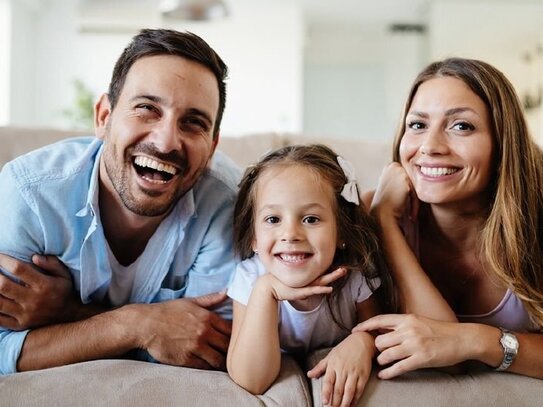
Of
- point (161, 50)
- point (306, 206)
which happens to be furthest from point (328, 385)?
point (161, 50)

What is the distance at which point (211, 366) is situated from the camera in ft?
4.20

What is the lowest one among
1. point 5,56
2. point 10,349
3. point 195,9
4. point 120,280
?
point 10,349

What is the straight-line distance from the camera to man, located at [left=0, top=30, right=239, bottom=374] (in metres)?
1.25

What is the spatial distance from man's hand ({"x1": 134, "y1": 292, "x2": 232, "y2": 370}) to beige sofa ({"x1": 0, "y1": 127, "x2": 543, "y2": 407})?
4.0 inches

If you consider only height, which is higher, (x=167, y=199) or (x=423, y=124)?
(x=423, y=124)

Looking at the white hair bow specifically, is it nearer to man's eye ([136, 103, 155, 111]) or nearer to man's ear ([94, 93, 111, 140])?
man's eye ([136, 103, 155, 111])

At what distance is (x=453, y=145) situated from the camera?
130 centimetres

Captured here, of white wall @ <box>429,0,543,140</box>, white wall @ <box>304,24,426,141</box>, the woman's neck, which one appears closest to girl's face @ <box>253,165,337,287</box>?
the woman's neck

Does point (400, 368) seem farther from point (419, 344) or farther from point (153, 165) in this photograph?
point (153, 165)

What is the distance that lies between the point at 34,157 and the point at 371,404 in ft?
3.08

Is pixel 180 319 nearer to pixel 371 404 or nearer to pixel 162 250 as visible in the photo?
pixel 162 250

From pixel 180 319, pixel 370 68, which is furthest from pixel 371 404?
pixel 370 68

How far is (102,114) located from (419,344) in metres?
0.92

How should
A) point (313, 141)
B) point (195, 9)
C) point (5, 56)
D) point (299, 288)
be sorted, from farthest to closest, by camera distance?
point (5, 56) < point (195, 9) < point (313, 141) < point (299, 288)
